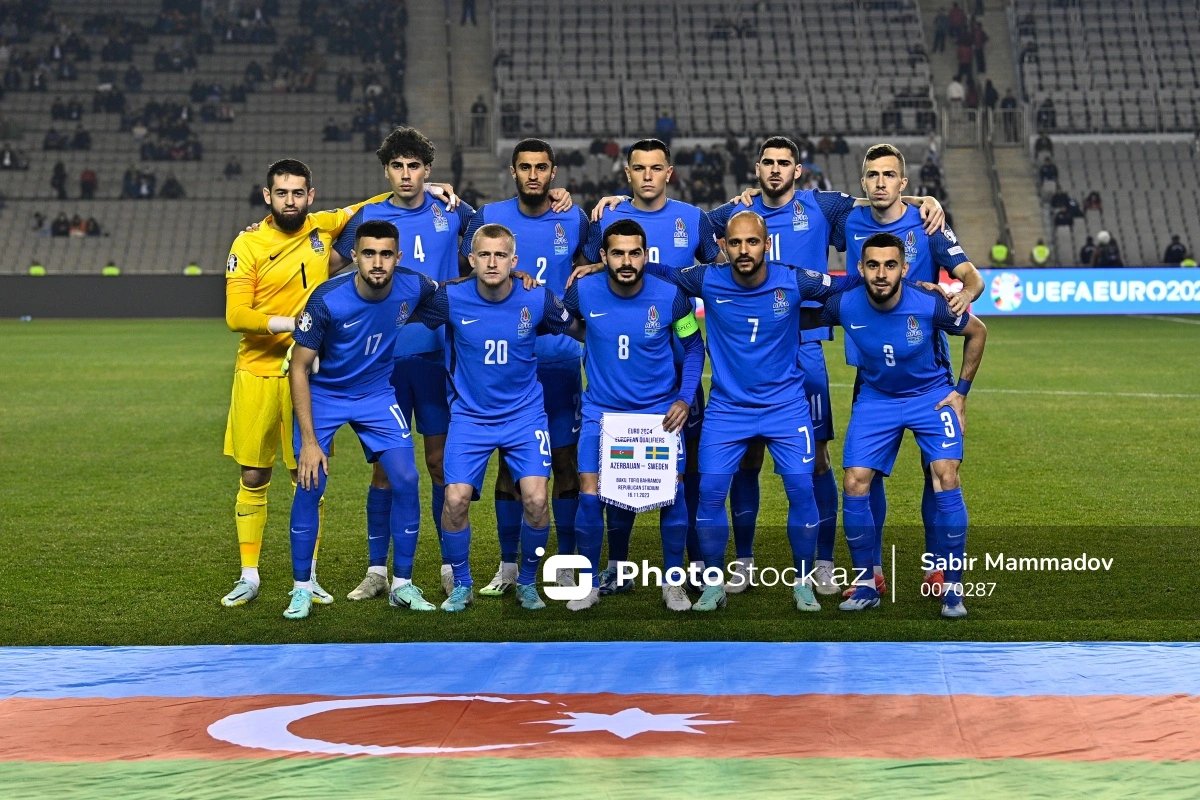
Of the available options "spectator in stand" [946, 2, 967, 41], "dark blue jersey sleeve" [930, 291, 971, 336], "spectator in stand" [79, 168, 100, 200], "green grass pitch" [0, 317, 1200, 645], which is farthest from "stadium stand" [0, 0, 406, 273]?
"dark blue jersey sleeve" [930, 291, 971, 336]

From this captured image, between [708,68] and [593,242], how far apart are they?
111 feet

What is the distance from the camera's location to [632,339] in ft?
21.5

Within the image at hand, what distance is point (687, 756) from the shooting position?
4566 millimetres

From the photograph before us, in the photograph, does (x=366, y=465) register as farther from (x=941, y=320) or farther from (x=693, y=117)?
(x=693, y=117)

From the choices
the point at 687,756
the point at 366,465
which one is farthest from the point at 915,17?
the point at 687,756

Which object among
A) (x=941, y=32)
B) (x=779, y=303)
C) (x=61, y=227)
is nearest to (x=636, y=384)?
(x=779, y=303)

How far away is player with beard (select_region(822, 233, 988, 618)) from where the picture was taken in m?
6.37

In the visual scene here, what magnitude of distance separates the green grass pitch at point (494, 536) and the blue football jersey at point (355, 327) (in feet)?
3.53

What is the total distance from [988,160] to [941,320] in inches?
1256

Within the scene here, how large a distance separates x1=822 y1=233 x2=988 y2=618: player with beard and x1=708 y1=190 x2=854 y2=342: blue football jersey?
22.4 inches

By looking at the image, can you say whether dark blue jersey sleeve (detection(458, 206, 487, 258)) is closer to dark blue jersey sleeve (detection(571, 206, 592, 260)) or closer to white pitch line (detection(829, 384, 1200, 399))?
dark blue jersey sleeve (detection(571, 206, 592, 260))

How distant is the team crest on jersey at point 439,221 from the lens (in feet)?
23.2

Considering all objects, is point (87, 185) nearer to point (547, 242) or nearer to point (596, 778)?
point (547, 242)

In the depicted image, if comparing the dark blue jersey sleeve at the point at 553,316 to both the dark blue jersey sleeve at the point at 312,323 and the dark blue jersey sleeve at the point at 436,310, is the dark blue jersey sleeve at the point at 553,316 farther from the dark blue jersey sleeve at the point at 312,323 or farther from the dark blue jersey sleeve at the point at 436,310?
the dark blue jersey sleeve at the point at 312,323
